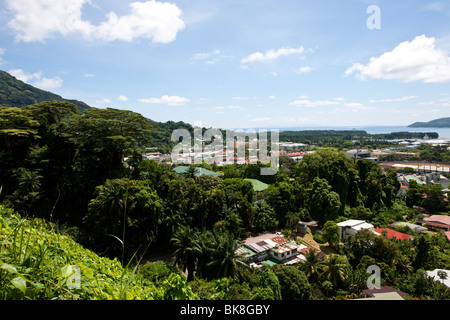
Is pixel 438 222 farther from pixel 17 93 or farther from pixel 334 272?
pixel 17 93

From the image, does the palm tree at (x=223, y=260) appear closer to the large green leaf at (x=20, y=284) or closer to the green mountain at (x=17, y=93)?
the large green leaf at (x=20, y=284)

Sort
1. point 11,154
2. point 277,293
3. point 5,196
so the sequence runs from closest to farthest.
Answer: point 277,293
point 5,196
point 11,154

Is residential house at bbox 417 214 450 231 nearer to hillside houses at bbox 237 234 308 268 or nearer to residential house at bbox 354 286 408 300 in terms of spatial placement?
hillside houses at bbox 237 234 308 268

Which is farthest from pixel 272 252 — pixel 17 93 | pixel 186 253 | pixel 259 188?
pixel 17 93

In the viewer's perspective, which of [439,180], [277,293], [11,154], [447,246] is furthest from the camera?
[439,180]

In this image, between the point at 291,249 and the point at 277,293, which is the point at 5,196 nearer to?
the point at 277,293
